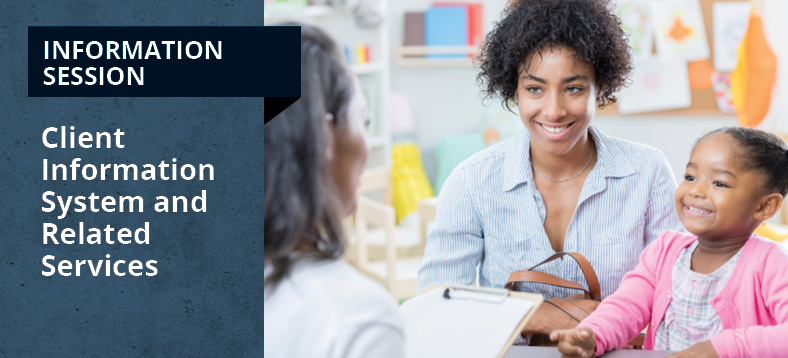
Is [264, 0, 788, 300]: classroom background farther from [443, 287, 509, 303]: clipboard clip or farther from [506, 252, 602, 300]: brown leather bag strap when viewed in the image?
[443, 287, 509, 303]: clipboard clip

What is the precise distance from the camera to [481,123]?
3.36m

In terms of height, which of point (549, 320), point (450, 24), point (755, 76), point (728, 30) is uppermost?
point (450, 24)

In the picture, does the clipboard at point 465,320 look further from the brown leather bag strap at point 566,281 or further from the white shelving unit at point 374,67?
the white shelving unit at point 374,67

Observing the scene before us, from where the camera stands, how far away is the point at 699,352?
2.90 ft

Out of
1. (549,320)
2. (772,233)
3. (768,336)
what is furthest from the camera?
(772,233)

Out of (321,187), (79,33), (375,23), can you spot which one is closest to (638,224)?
(321,187)

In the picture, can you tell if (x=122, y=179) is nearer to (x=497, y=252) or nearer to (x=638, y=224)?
(x=497, y=252)

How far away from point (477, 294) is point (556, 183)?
0.44 meters

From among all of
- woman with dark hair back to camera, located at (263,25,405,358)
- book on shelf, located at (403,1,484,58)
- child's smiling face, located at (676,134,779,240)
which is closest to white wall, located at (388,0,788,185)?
book on shelf, located at (403,1,484,58)

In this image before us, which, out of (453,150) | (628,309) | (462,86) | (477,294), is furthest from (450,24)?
(477,294)

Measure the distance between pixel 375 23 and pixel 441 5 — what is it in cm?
47

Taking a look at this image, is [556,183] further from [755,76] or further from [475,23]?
[475,23]

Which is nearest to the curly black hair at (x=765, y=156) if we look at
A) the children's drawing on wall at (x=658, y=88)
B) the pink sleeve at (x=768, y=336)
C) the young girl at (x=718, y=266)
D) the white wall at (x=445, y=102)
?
the young girl at (x=718, y=266)

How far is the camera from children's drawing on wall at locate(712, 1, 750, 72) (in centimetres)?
293
